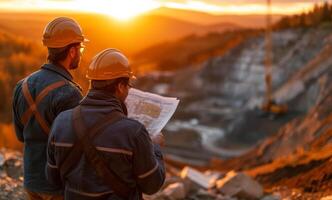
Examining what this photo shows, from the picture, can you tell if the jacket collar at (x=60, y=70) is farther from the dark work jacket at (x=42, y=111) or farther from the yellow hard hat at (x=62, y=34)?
the yellow hard hat at (x=62, y=34)

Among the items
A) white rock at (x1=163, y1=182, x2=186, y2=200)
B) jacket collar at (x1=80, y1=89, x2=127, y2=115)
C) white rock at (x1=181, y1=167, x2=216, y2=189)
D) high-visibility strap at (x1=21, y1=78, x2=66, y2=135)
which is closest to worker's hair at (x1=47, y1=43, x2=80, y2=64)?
high-visibility strap at (x1=21, y1=78, x2=66, y2=135)

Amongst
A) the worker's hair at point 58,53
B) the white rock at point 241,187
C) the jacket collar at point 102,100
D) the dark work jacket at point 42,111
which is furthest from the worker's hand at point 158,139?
the white rock at point 241,187

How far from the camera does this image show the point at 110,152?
3.47m

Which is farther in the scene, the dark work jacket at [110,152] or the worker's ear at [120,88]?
the worker's ear at [120,88]

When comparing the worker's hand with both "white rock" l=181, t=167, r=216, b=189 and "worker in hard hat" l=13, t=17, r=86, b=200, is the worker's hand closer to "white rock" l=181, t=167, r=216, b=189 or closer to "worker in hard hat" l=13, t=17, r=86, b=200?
"worker in hard hat" l=13, t=17, r=86, b=200

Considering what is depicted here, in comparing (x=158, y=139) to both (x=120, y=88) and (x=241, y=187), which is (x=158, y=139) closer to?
(x=120, y=88)

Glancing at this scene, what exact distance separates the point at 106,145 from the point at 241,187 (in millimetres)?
5980

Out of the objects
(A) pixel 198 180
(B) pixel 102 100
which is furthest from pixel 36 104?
(A) pixel 198 180

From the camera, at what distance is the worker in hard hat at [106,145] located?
346 centimetres

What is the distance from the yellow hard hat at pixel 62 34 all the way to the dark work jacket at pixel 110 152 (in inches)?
27.8

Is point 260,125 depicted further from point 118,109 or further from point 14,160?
point 118,109

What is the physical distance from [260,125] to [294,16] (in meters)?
26.5

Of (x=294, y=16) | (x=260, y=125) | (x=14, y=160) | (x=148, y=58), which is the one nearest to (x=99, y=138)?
(x=14, y=160)

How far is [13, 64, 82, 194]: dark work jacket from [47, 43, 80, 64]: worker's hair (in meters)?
0.05
